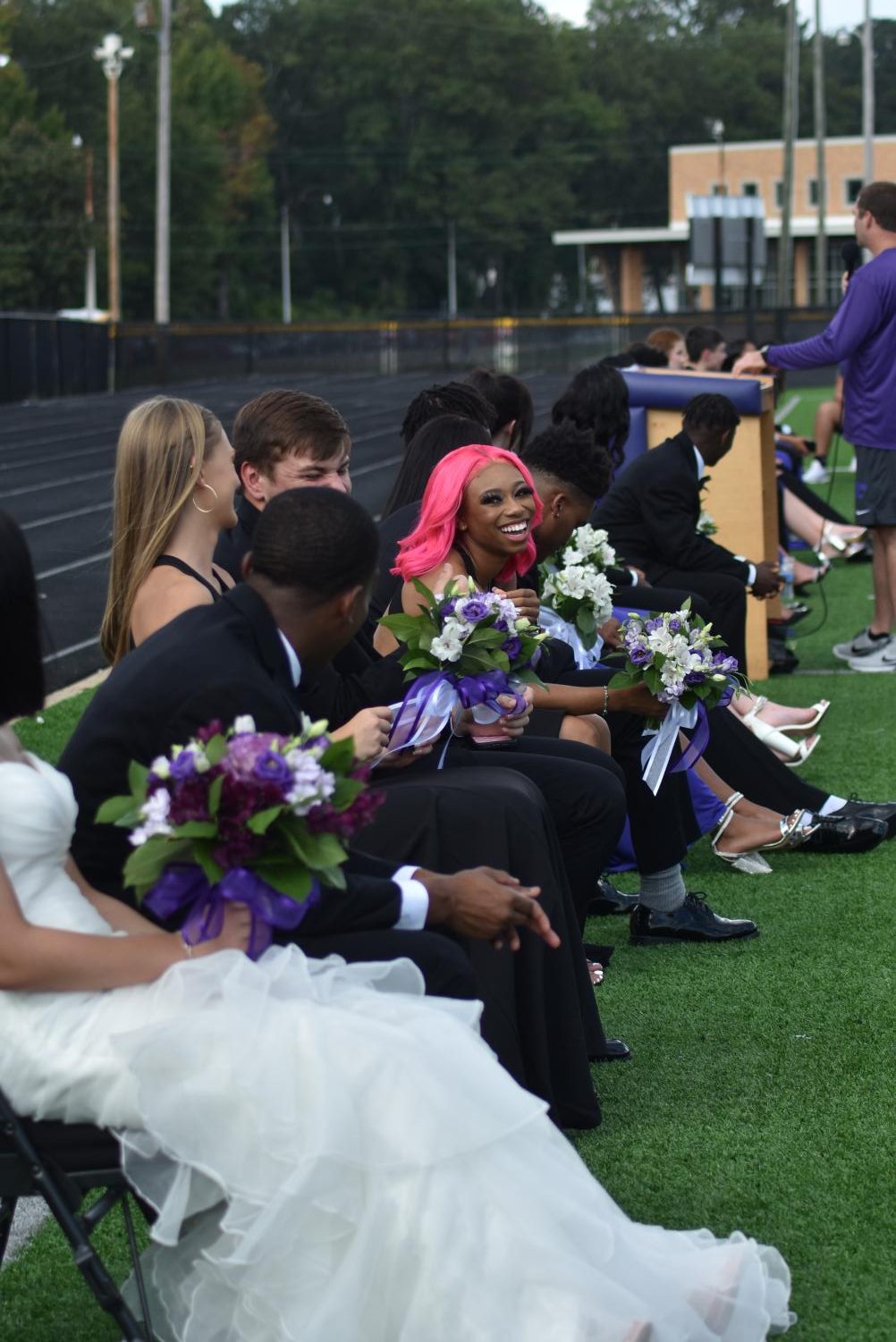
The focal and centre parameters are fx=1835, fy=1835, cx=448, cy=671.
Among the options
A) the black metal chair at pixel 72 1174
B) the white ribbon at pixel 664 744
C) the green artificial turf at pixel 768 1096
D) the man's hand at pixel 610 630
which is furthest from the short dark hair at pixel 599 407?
the black metal chair at pixel 72 1174

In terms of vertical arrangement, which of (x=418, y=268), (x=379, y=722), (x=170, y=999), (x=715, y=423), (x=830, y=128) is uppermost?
(x=830, y=128)

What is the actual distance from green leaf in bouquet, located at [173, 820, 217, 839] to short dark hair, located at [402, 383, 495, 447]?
12.4 ft

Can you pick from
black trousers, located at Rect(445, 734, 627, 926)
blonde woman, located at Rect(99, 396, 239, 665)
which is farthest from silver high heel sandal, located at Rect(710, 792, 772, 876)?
blonde woman, located at Rect(99, 396, 239, 665)

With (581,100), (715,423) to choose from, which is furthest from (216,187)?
(715,423)

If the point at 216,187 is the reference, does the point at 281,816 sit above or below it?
below

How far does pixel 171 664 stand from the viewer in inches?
131

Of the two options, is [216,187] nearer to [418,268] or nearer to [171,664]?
[418,268]

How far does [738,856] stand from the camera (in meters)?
6.53

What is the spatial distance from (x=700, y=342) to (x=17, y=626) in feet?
37.6

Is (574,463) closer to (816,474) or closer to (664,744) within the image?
(664,744)

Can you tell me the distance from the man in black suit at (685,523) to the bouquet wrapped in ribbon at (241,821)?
17.4 ft

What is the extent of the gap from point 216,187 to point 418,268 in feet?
48.5

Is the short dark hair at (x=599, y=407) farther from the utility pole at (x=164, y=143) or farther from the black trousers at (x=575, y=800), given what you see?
the utility pole at (x=164, y=143)

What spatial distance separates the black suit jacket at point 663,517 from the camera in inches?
322
